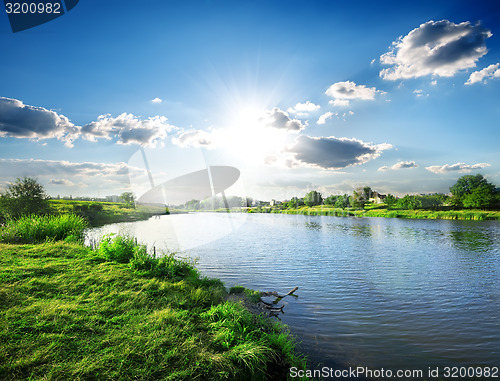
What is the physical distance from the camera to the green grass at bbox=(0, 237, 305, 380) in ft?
14.5

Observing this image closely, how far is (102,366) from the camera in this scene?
4.35 metres

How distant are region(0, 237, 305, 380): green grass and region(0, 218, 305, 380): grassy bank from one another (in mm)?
18

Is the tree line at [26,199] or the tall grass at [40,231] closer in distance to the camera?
the tall grass at [40,231]

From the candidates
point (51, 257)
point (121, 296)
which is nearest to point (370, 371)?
point (121, 296)

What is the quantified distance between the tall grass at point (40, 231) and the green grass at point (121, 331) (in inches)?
236

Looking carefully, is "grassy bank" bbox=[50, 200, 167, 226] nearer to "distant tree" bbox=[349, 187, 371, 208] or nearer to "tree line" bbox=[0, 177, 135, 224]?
"tree line" bbox=[0, 177, 135, 224]

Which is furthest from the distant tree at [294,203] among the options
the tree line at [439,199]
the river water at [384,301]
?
the river water at [384,301]

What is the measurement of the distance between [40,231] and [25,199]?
22699 mm

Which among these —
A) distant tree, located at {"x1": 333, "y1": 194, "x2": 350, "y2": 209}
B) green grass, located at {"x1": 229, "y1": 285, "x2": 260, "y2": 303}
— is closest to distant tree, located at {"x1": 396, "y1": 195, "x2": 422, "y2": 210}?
distant tree, located at {"x1": 333, "y1": 194, "x2": 350, "y2": 209}

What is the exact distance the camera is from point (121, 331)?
5484 mm

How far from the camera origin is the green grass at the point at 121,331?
4.41m

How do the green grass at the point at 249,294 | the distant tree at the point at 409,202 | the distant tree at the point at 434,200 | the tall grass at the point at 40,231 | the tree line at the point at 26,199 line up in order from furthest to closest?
the distant tree at the point at 434,200 < the distant tree at the point at 409,202 < the tree line at the point at 26,199 < the tall grass at the point at 40,231 < the green grass at the point at 249,294

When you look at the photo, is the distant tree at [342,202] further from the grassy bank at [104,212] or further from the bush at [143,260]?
the bush at [143,260]

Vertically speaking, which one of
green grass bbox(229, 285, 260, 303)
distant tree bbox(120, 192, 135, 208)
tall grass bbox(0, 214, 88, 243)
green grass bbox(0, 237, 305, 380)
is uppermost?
distant tree bbox(120, 192, 135, 208)
